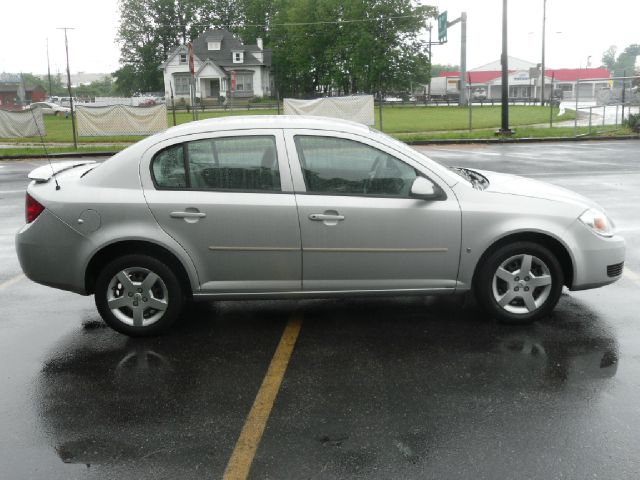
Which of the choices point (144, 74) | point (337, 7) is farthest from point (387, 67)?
point (144, 74)

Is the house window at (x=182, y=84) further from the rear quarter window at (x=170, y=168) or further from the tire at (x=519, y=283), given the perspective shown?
the tire at (x=519, y=283)

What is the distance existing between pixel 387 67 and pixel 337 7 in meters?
10.5

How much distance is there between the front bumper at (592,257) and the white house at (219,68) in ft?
253

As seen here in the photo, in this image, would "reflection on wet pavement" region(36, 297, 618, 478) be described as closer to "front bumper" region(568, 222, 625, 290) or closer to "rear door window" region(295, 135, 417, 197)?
"front bumper" region(568, 222, 625, 290)

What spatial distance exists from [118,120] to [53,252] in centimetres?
2276

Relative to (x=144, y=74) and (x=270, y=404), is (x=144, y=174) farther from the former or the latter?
(x=144, y=74)

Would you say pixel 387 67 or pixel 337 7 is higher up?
pixel 337 7

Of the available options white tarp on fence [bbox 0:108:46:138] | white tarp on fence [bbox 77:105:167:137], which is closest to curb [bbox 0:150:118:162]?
white tarp on fence [bbox 77:105:167:137]

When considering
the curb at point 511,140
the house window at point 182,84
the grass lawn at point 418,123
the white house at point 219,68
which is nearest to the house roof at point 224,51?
the white house at point 219,68

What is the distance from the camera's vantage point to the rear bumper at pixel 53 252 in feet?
15.8

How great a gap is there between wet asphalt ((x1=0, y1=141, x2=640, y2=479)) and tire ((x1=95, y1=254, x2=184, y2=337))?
0.51 ft

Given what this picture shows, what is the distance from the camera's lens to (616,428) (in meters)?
3.49

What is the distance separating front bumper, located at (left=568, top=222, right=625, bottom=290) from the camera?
497 centimetres

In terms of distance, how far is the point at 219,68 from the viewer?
78.9 metres
